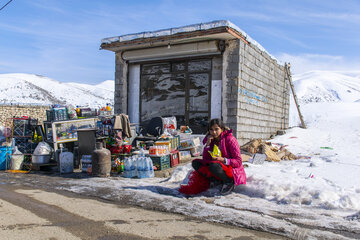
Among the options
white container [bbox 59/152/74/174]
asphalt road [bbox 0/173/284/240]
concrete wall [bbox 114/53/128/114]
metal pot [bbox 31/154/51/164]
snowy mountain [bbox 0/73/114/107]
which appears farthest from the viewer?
snowy mountain [bbox 0/73/114/107]

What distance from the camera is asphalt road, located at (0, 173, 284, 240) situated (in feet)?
11.9

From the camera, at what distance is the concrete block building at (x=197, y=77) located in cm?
1071

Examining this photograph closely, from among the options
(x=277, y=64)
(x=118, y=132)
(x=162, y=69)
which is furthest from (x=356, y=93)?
(x=118, y=132)

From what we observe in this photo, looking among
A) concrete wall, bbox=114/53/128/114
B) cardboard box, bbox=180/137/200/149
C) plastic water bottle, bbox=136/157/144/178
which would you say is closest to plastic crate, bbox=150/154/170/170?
plastic water bottle, bbox=136/157/144/178

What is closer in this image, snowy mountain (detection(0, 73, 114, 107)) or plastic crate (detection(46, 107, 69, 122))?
plastic crate (detection(46, 107, 69, 122))

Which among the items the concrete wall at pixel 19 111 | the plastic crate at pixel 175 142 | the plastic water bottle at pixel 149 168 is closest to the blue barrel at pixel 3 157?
the plastic water bottle at pixel 149 168

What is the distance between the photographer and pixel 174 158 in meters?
8.78

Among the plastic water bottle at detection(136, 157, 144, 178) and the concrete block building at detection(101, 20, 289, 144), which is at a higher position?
the concrete block building at detection(101, 20, 289, 144)

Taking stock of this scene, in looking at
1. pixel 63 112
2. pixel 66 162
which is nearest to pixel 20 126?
pixel 63 112

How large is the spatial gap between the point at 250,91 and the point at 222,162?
22.2ft

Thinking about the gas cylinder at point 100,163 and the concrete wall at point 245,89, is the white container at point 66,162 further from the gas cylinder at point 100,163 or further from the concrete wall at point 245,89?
the concrete wall at point 245,89

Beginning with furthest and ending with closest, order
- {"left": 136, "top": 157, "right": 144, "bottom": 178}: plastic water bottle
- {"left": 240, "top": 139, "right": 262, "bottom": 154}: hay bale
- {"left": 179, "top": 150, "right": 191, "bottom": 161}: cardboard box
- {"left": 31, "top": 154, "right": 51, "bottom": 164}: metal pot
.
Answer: {"left": 240, "top": 139, "right": 262, "bottom": 154}: hay bale, {"left": 179, "top": 150, "right": 191, "bottom": 161}: cardboard box, {"left": 31, "top": 154, "right": 51, "bottom": 164}: metal pot, {"left": 136, "top": 157, "right": 144, "bottom": 178}: plastic water bottle

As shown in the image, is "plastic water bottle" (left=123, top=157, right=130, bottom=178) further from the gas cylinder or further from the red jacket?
the red jacket

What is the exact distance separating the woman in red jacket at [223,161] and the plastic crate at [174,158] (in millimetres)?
2842
